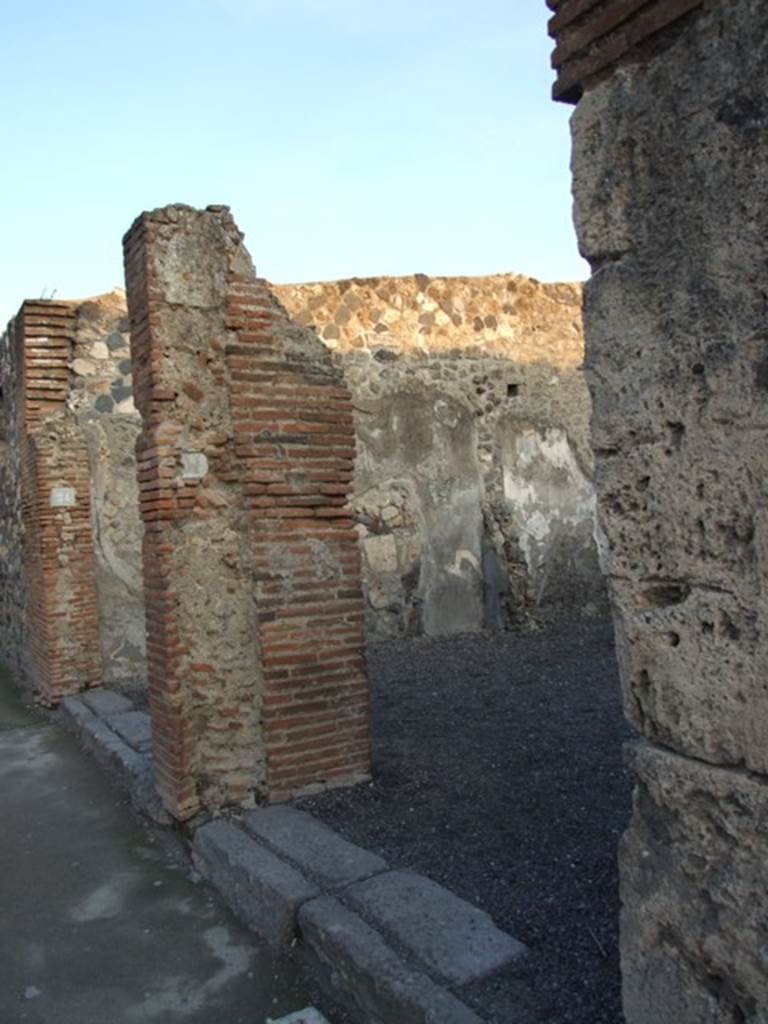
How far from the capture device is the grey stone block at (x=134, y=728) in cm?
559

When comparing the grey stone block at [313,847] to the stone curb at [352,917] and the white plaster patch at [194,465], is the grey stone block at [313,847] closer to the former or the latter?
the stone curb at [352,917]

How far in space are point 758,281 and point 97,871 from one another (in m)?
3.87

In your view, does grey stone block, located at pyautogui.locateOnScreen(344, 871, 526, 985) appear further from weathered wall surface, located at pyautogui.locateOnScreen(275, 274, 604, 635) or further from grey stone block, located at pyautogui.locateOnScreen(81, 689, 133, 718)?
weathered wall surface, located at pyautogui.locateOnScreen(275, 274, 604, 635)

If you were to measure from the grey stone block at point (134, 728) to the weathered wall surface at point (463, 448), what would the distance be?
3.13 m

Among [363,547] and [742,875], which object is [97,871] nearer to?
[742,875]

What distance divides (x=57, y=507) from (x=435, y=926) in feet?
19.0

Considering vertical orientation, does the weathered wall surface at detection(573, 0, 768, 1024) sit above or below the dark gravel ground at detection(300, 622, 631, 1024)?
above

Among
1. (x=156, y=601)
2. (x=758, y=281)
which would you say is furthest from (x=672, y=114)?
(x=156, y=601)

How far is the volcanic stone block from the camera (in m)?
1.68

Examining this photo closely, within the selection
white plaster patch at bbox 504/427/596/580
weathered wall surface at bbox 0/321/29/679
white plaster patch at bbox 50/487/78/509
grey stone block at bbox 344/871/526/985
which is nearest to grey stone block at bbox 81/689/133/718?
white plaster patch at bbox 50/487/78/509

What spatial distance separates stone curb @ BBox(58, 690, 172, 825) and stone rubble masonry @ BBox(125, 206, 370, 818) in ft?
1.08

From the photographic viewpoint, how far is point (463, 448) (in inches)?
372

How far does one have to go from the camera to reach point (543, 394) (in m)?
9.95

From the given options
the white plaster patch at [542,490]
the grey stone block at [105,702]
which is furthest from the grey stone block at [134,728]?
the white plaster patch at [542,490]
